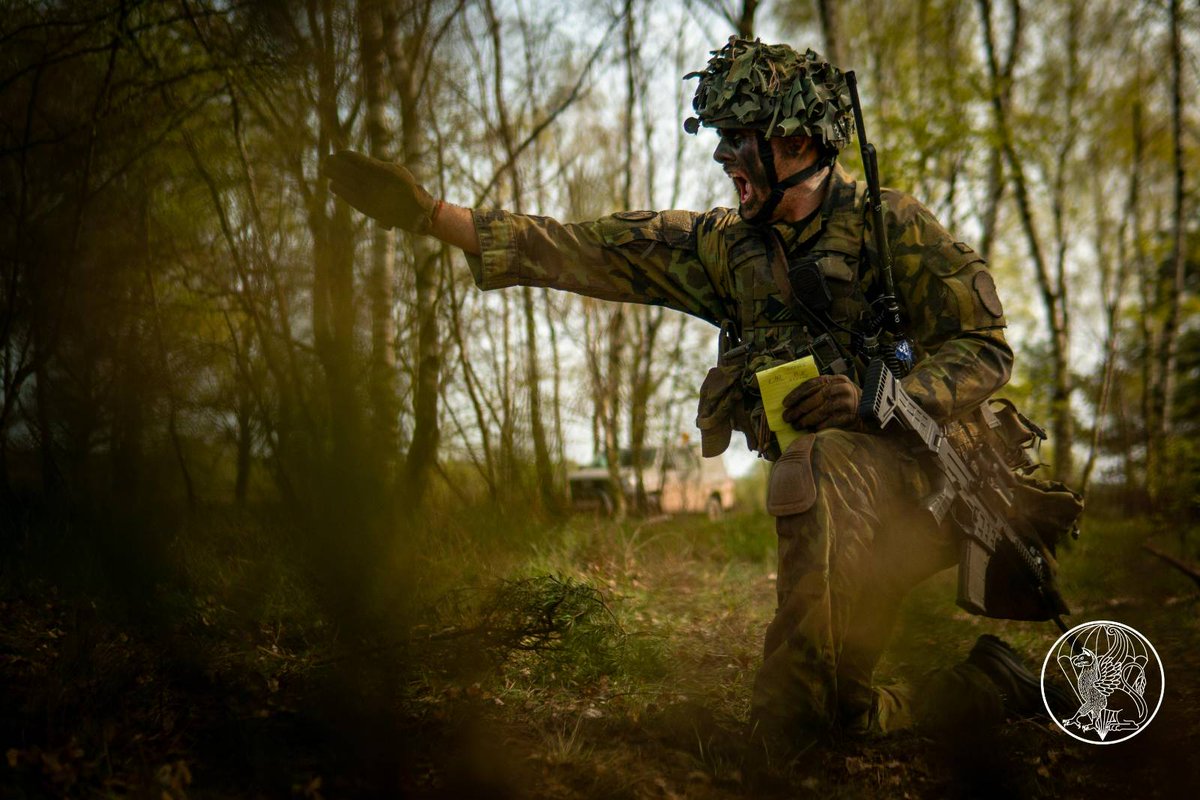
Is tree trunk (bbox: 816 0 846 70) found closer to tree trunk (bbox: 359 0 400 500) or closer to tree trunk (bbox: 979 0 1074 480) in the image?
tree trunk (bbox: 979 0 1074 480)

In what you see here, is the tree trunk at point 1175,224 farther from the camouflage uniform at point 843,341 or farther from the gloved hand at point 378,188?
the gloved hand at point 378,188

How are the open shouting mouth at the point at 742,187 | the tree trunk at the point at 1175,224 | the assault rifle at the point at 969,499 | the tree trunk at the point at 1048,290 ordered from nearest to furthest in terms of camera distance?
the assault rifle at the point at 969,499 < the open shouting mouth at the point at 742,187 < the tree trunk at the point at 1048,290 < the tree trunk at the point at 1175,224

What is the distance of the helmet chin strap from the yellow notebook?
1.97 feet

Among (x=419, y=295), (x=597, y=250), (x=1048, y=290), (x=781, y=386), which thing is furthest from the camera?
(x=1048, y=290)

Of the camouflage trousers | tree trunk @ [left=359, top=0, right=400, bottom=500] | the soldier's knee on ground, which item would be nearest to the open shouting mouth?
the camouflage trousers

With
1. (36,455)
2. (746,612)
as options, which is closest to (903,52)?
(746,612)

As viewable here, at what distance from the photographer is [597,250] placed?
3.27m

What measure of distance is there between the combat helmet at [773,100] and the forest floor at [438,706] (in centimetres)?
168

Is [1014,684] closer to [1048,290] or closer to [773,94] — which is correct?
[773,94]

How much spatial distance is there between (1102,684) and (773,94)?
2.34 m

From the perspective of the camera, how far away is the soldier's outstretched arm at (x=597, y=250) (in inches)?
122

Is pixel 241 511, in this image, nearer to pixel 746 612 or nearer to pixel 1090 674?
pixel 746 612

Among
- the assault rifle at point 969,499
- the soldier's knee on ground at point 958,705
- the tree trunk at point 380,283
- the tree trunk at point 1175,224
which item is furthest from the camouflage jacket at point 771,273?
the tree trunk at point 1175,224

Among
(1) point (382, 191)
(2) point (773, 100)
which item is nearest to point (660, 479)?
(2) point (773, 100)
